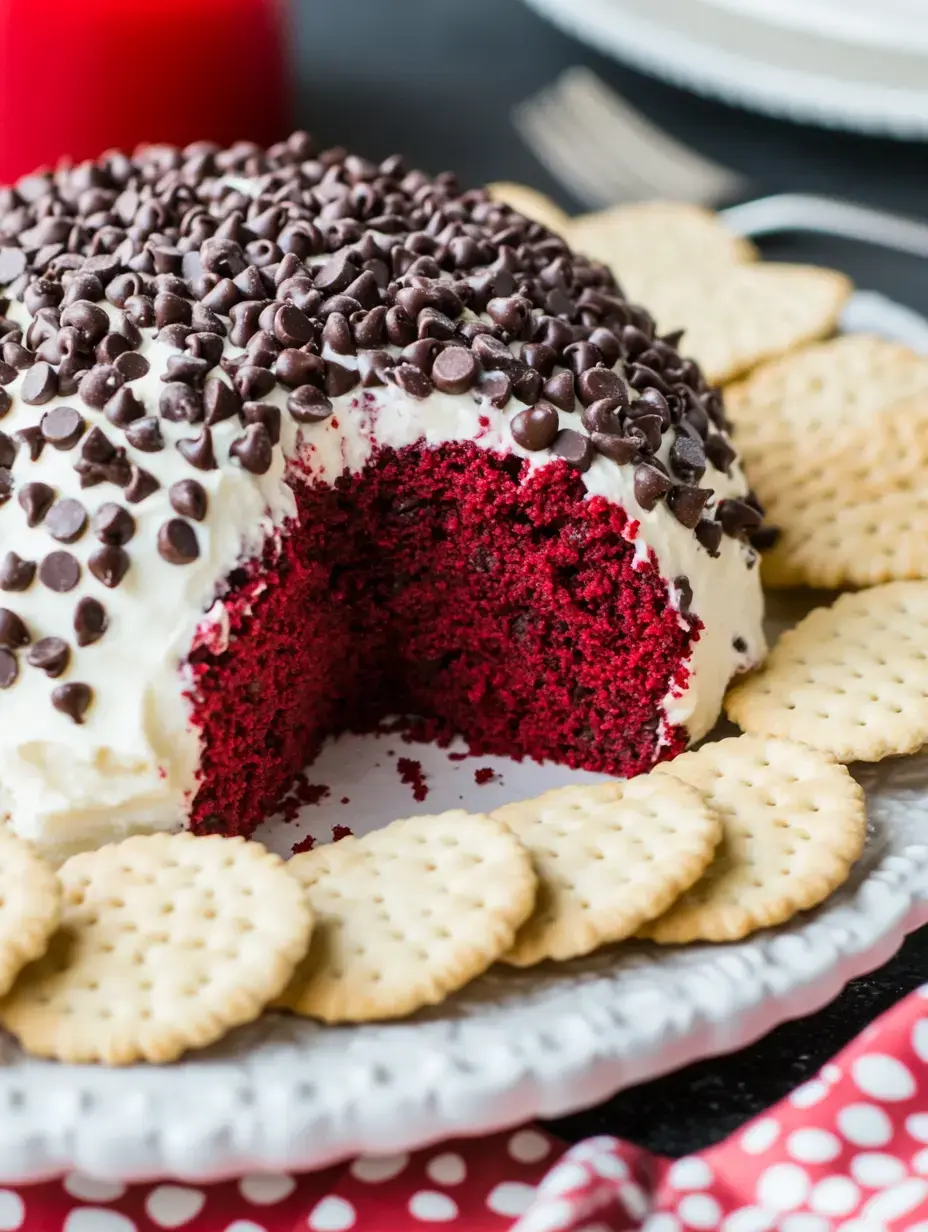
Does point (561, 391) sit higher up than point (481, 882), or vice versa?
point (561, 391)

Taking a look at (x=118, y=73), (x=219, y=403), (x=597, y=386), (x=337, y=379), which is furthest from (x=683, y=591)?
(x=118, y=73)

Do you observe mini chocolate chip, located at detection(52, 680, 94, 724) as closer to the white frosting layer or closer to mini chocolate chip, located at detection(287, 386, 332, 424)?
the white frosting layer

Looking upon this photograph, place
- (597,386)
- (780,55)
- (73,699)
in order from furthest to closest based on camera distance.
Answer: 1. (780,55)
2. (597,386)
3. (73,699)

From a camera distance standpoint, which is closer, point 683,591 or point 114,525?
point 114,525

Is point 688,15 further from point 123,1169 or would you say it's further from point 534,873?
point 123,1169

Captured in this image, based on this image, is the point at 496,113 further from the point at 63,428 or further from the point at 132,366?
the point at 63,428

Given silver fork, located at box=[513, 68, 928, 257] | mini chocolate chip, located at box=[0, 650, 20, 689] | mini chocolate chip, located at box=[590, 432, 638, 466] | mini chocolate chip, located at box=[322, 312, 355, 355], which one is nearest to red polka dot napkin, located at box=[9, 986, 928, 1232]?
mini chocolate chip, located at box=[0, 650, 20, 689]

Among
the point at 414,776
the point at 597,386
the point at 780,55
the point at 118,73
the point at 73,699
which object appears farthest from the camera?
the point at 780,55

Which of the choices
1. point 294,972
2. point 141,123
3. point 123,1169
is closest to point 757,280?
point 141,123
